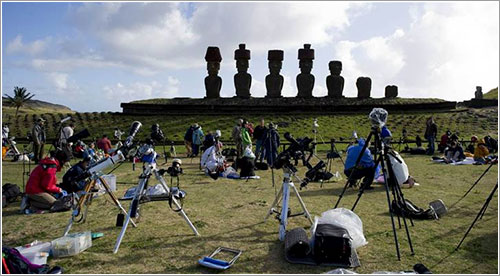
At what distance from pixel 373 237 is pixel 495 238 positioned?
6.95 feet

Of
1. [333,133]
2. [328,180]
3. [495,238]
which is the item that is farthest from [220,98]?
[495,238]

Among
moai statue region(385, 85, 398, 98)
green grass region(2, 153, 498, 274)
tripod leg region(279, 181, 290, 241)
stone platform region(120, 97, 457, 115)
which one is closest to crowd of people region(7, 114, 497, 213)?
green grass region(2, 153, 498, 274)

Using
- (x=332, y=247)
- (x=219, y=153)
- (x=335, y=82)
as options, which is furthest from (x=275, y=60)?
(x=332, y=247)

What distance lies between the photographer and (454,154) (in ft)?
56.3

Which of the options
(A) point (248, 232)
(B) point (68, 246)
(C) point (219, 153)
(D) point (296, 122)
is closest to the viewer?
(B) point (68, 246)

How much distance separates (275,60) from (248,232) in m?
35.3

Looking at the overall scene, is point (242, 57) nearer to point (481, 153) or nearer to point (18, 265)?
point (481, 153)

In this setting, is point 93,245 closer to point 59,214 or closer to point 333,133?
point 59,214

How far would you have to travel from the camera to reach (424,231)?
23.4ft

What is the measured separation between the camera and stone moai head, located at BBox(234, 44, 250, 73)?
132 feet

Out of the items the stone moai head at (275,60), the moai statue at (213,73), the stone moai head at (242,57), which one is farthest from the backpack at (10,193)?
the stone moai head at (275,60)

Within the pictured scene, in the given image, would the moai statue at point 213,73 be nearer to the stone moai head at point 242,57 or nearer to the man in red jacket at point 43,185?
the stone moai head at point 242,57

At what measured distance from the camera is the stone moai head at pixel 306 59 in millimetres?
41263

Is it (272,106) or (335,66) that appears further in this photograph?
(335,66)
